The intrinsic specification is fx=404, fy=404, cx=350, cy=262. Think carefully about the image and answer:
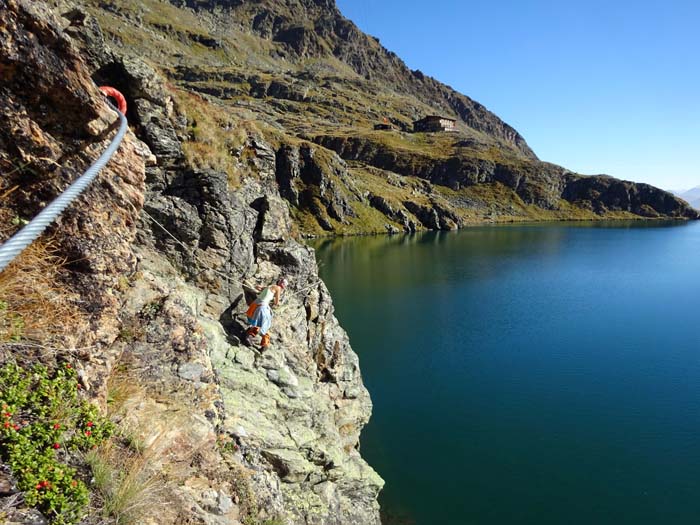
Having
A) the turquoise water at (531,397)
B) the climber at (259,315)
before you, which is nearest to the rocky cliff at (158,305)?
the climber at (259,315)

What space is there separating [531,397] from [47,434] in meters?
32.7

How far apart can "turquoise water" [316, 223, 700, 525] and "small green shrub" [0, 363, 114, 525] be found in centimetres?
1927

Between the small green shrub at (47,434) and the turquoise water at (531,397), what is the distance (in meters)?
19.3

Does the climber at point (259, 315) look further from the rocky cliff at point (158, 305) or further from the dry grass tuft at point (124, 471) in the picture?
the dry grass tuft at point (124, 471)

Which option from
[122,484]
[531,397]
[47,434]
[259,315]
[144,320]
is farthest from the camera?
[531,397]

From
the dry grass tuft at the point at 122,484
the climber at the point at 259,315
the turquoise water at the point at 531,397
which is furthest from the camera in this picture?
the turquoise water at the point at 531,397

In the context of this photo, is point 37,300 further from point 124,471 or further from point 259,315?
point 259,315

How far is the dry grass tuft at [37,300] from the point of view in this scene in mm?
5438

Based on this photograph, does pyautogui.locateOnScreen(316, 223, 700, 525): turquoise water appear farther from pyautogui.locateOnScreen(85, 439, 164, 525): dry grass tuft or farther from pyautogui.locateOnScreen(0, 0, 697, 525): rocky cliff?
pyautogui.locateOnScreen(85, 439, 164, 525): dry grass tuft

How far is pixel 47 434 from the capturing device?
5.14m

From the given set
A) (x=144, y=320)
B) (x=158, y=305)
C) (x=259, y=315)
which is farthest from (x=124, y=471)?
(x=259, y=315)

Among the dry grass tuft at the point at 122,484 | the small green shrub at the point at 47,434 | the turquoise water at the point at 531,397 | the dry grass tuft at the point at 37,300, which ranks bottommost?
the turquoise water at the point at 531,397

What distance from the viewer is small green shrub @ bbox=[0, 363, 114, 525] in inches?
185

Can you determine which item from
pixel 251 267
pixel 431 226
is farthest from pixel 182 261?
pixel 431 226
